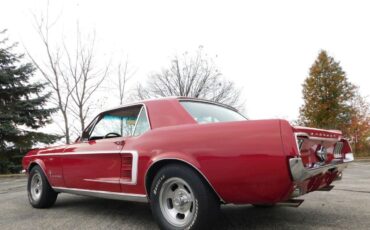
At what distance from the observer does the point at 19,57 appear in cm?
1834

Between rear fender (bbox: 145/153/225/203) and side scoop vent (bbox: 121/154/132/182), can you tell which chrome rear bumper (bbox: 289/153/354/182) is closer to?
rear fender (bbox: 145/153/225/203)

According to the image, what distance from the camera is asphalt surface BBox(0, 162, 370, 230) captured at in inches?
153

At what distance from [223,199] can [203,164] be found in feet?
1.18

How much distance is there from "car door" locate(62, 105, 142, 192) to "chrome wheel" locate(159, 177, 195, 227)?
75cm

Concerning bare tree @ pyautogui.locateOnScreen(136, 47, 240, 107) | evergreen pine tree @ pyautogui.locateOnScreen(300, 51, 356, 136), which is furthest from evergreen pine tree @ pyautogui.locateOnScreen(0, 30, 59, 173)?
evergreen pine tree @ pyautogui.locateOnScreen(300, 51, 356, 136)

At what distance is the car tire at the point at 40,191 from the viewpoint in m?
5.44

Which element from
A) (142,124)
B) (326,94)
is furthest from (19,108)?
(326,94)

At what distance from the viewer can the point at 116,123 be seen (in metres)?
4.77

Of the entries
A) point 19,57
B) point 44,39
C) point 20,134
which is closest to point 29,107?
point 20,134

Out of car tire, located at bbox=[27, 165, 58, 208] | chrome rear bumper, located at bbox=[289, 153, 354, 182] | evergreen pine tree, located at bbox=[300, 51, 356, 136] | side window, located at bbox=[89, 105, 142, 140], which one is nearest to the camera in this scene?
chrome rear bumper, located at bbox=[289, 153, 354, 182]

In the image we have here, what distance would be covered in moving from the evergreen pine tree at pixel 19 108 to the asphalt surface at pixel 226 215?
12.6m

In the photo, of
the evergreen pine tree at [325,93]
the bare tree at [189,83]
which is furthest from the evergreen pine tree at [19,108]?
the evergreen pine tree at [325,93]

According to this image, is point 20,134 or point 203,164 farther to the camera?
point 20,134

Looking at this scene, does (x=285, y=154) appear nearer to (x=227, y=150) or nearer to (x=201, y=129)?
(x=227, y=150)
